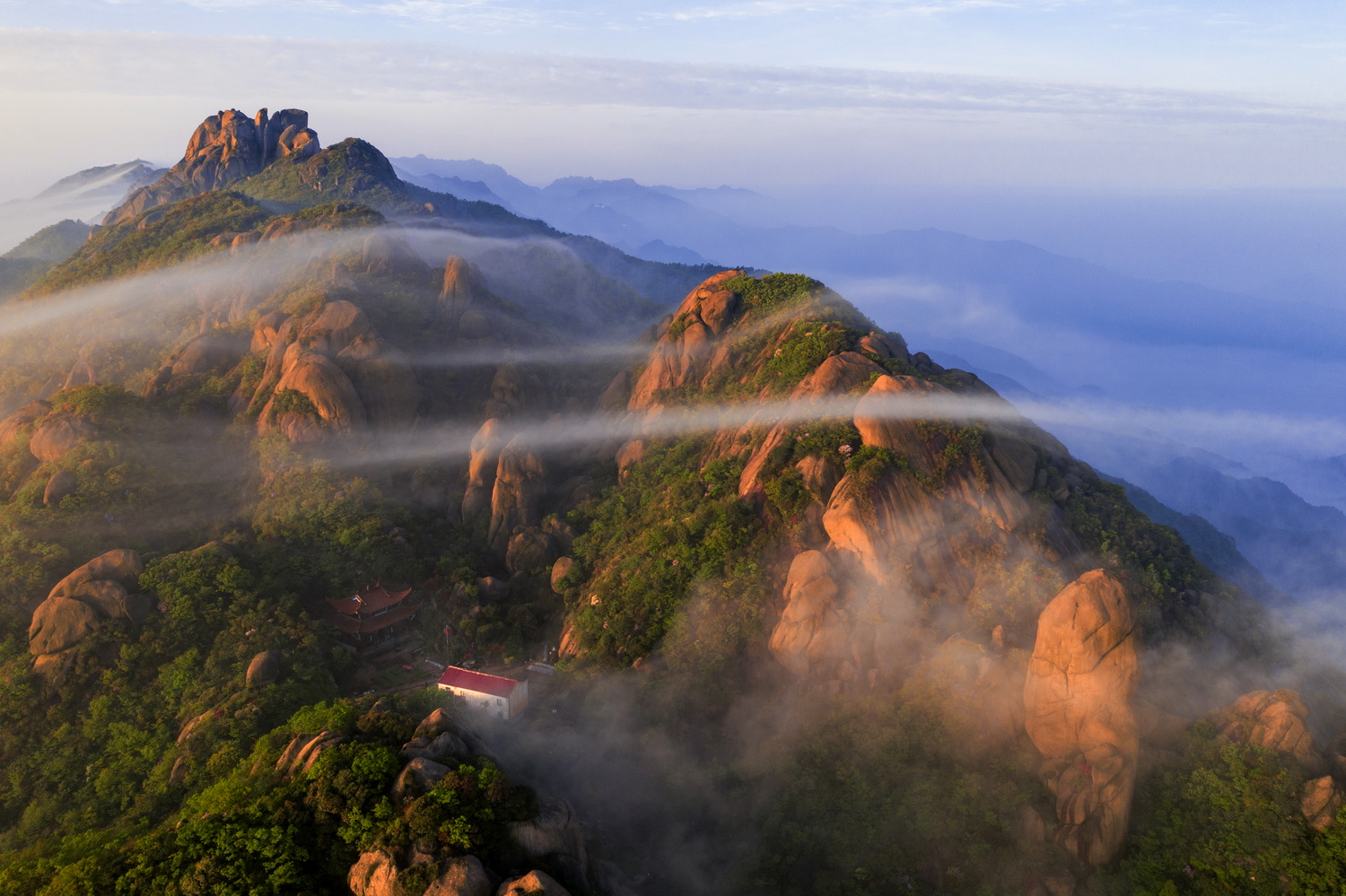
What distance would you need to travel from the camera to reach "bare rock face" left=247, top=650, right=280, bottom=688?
96.0 ft

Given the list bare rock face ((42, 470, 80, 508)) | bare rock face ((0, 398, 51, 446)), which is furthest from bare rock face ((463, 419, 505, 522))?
bare rock face ((0, 398, 51, 446))

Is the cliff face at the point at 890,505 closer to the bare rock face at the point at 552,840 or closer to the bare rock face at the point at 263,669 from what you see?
the bare rock face at the point at 552,840

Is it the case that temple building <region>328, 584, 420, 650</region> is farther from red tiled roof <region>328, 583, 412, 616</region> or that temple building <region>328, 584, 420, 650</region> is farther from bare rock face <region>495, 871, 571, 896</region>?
bare rock face <region>495, 871, 571, 896</region>

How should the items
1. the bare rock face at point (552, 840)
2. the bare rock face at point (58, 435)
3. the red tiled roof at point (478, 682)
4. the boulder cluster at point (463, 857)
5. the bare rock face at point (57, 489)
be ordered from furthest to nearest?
the bare rock face at point (58, 435) → the bare rock face at point (57, 489) → the red tiled roof at point (478, 682) → the bare rock face at point (552, 840) → the boulder cluster at point (463, 857)

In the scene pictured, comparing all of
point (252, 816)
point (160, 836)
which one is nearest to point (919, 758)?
point (252, 816)

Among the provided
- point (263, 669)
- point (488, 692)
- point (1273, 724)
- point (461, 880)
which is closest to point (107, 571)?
point (263, 669)

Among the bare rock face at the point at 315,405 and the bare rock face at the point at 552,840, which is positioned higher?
the bare rock face at the point at 315,405

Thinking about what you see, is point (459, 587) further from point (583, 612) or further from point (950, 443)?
point (950, 443)

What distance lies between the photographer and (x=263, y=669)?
29.5 m

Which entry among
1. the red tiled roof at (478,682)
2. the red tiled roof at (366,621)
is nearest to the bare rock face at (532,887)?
the red tiled roof at (478,682)

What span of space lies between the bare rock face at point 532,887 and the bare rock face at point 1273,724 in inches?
780

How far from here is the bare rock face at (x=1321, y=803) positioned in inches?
760

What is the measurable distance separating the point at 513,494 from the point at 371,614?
1000cm

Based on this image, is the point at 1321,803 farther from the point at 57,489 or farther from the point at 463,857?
the point at 57,489
